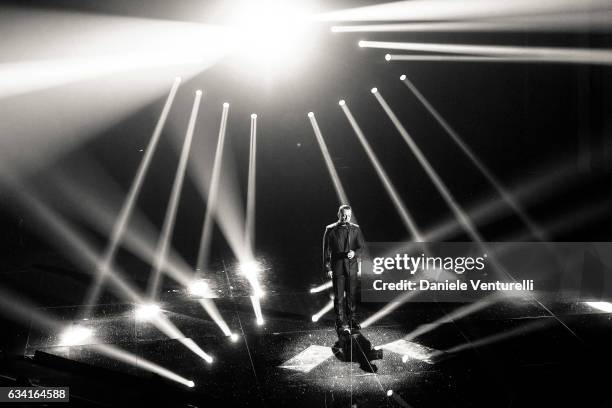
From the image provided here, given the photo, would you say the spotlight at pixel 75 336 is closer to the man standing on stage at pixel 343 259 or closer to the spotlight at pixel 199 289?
the spotlight at pixel 199 289

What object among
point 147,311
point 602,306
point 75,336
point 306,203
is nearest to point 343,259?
point 147,311

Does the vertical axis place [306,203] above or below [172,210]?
above

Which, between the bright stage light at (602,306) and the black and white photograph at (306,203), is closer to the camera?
the black and white photograph at (306,203)

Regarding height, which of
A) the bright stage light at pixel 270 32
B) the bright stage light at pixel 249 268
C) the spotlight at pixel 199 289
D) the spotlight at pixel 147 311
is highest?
the bright stage light at pixel 270 32

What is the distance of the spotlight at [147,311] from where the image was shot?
322 inches

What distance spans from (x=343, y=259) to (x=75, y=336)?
3.56 meters

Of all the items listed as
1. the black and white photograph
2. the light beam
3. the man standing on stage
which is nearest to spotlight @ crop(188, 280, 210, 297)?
the black and white photograph

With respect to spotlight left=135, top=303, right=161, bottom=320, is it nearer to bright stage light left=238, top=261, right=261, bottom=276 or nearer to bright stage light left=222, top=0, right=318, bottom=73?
→ bright stage light left=238, top=261, right=261, bottom=276

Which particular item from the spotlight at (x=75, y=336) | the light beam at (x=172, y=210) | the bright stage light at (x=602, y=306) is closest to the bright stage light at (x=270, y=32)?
the light beam at (x=172, y=210)

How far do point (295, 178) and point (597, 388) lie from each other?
11.8 metres

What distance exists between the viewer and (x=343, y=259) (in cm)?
738

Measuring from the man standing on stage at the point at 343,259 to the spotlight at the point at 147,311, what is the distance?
267 centimetres

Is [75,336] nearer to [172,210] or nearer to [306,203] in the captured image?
[172,210]

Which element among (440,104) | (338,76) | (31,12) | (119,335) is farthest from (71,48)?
(440,104)
